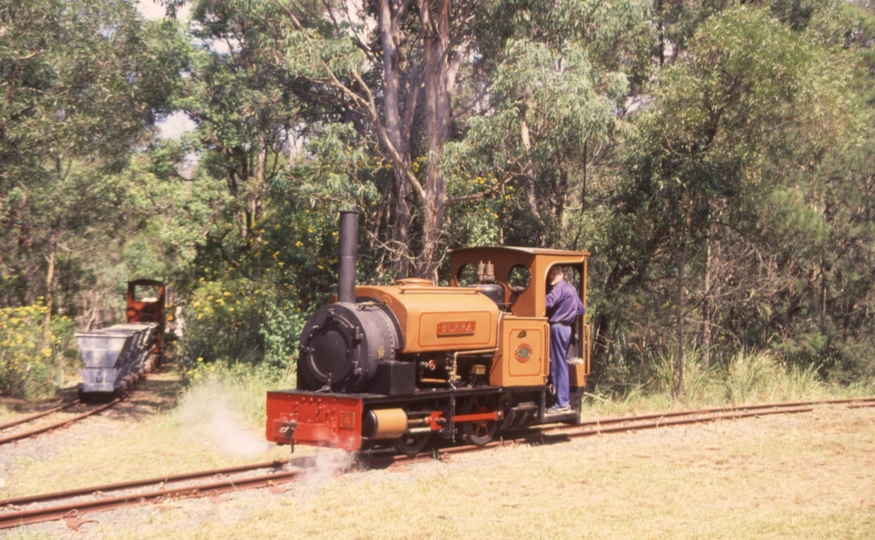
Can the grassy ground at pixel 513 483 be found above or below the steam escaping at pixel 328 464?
below

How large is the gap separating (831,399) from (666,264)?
3.82 m

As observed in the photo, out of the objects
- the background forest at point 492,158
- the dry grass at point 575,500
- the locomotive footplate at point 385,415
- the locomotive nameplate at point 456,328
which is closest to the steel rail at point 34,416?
the background forest at point 492,158

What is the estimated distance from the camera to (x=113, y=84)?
1628 cm

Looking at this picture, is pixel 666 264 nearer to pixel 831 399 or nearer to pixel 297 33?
pixel 831 399

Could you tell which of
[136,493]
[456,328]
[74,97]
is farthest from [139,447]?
[74,97]

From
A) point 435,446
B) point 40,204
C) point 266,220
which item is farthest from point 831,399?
point 40,204

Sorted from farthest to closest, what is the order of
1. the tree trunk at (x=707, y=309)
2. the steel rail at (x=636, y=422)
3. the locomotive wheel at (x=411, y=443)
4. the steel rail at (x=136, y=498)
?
the tree trunk at (x=707, y=309), the steel rail at (x=636, y=422), the locomotive wheel at (x=411, y=443), the steel rail at (x=136, y=498)

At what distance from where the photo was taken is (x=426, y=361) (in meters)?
9.65

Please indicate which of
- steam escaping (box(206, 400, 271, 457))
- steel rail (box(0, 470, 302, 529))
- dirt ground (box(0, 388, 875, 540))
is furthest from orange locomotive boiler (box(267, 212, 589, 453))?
steam escaping (box(206, 400, 271, 457))

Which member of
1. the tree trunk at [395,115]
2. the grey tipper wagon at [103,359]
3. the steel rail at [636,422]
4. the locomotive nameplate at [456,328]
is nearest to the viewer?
the locomotive nameplate at [456,328]

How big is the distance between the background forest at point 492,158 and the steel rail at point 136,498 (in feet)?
21.1

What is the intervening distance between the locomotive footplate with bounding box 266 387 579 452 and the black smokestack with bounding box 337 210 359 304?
45.8 inches

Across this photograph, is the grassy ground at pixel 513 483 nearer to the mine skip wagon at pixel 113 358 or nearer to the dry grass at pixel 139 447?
the dry grass at pixel 139 447

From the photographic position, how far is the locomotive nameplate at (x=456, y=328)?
938 cm
